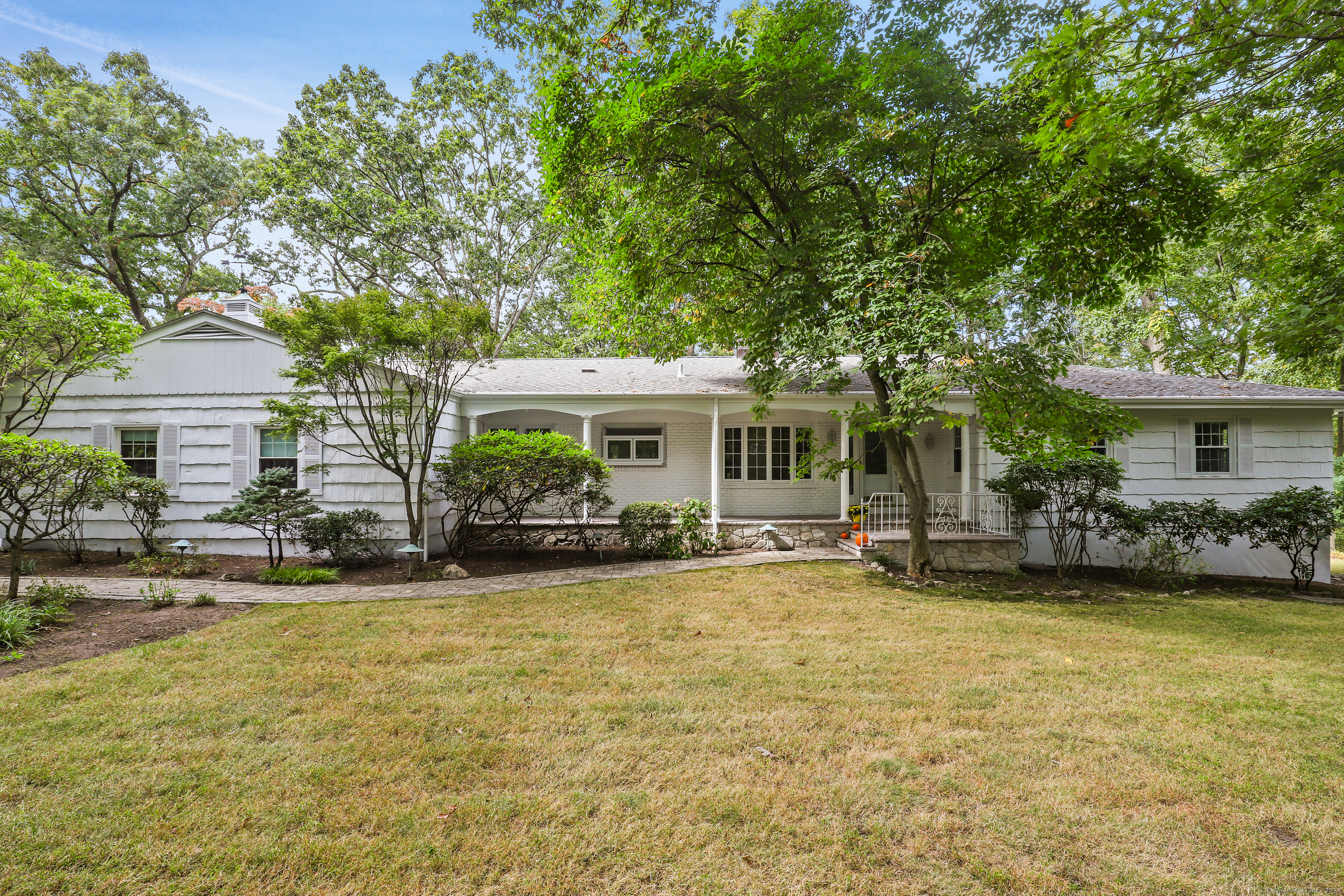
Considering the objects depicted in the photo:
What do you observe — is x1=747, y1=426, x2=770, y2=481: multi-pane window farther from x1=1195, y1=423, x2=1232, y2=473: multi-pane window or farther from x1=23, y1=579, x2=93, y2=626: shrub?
x1=23, y1=579, x2=93, y2=626: shrub

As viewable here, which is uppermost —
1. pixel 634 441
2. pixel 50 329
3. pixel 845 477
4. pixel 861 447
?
pixel 50 329

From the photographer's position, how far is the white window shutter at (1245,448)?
1082 centimetres

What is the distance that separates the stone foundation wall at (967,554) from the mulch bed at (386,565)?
2647 mm

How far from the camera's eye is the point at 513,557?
9.98 m

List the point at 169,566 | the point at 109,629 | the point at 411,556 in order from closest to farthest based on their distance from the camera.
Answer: the point at 109,629, the point at 411,556, the point at 169,566

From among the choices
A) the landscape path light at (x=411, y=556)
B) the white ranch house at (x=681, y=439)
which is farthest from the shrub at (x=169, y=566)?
the landscape path light at (x=411, y=556)

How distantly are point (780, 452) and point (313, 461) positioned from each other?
30.4 ft

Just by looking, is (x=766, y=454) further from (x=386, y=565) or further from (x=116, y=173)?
(x=116, y=173)

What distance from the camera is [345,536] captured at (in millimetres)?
9289

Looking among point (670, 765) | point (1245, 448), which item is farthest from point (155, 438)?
point (1245, 448)

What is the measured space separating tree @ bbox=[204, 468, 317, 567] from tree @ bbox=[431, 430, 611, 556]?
6.67 ft

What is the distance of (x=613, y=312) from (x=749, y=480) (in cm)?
506

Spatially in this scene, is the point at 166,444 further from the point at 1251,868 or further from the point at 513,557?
the point at 1251,868

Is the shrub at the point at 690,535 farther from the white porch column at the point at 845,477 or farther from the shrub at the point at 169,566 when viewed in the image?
the shrub at the point at 169,566
